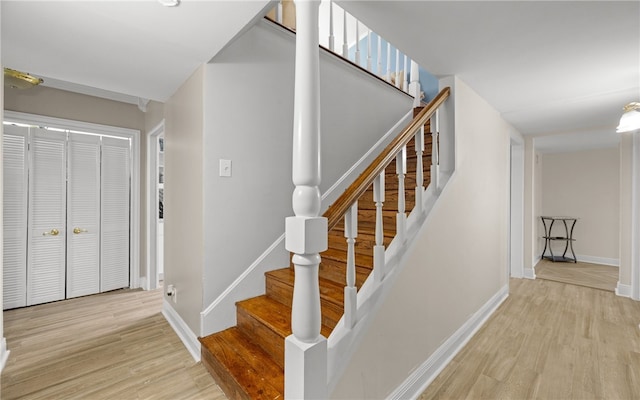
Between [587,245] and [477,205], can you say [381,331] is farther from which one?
[587,245]

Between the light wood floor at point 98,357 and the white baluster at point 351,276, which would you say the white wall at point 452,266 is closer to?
the white baluster at point 351,276

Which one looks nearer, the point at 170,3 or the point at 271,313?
the point at 170,3

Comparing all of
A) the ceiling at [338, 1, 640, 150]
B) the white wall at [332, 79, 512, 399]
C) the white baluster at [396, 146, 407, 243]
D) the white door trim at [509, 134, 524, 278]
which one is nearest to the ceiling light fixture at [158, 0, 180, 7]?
the ceiling at [338, 1, 640, 150]

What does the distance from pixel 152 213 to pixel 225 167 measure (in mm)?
2138

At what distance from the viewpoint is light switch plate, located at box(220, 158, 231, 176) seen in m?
2.05

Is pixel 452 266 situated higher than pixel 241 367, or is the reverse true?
pixel 452 266

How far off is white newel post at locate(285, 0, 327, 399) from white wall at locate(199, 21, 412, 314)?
1.06 m

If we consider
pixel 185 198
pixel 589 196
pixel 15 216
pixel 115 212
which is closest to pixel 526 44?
pixel 185 198

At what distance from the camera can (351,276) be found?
4.51ft

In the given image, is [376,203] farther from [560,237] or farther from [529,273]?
[560,237]

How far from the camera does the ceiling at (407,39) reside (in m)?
1.43

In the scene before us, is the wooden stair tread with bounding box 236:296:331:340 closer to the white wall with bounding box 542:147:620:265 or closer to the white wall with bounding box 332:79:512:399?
the white wall with bounding box 332:79:512:399

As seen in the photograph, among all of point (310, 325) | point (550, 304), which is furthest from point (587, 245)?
point (310, 325)

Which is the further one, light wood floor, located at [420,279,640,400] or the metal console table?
the metal console table
